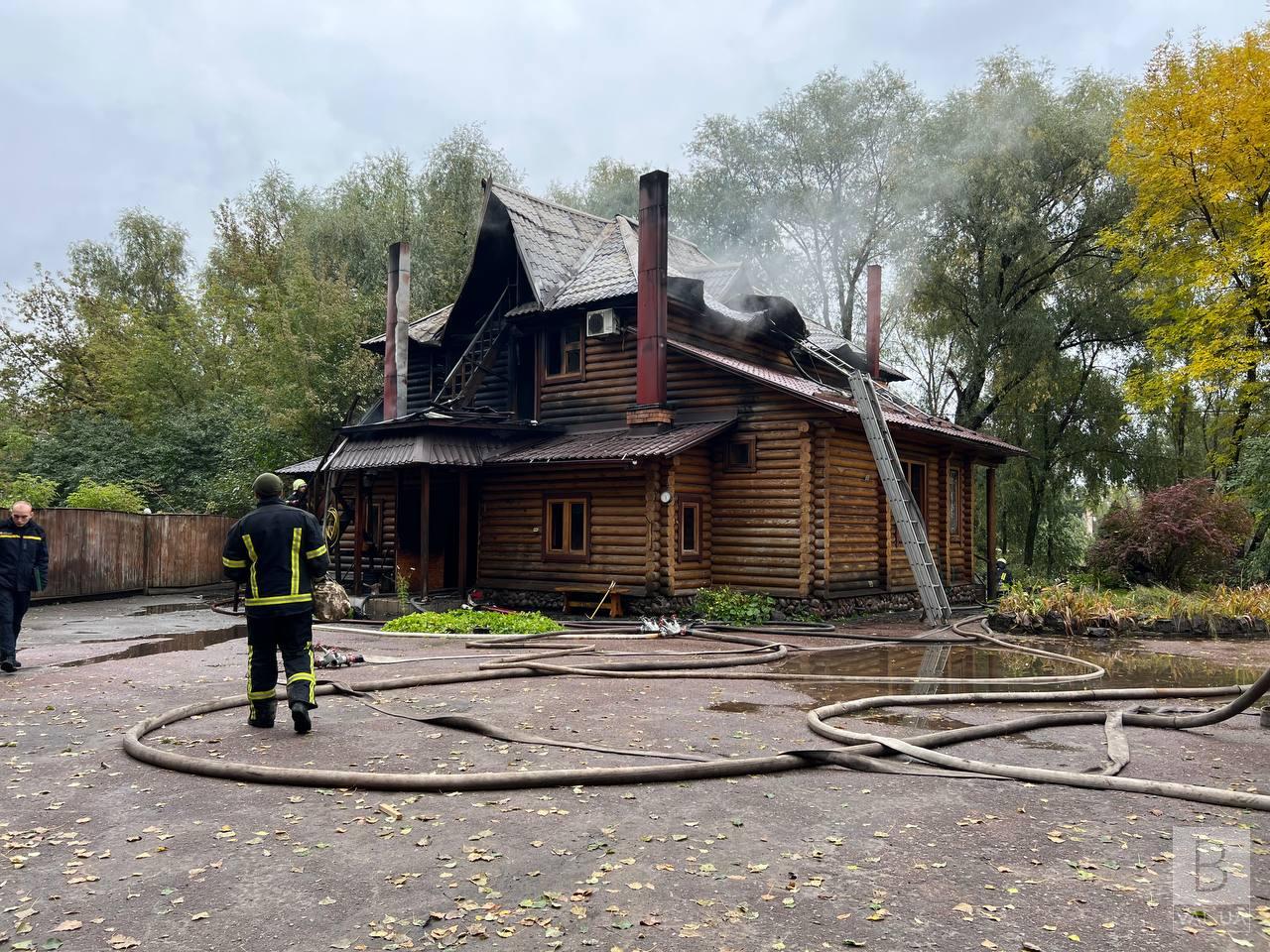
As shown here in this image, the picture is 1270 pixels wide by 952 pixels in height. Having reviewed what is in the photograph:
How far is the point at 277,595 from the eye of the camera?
691 cm

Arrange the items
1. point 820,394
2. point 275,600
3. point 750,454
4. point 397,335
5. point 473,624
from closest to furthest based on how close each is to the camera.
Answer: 1. point 275,600
2. point 473,624
3. point 750,454
4. point 820,394
5. point 397,335

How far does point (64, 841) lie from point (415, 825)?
1.82 metres

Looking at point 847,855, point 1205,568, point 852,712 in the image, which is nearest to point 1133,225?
point 1205,568

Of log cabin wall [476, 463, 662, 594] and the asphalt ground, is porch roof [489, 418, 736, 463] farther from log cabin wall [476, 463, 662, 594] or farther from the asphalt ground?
the asphalt ground

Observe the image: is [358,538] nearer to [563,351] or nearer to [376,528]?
[376,528]

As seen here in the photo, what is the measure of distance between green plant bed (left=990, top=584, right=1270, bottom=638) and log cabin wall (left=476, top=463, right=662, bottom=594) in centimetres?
662

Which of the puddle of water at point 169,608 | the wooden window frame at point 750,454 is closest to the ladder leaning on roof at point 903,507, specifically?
the wooden window frame at point 750,454

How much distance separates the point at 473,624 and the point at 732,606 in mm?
4825

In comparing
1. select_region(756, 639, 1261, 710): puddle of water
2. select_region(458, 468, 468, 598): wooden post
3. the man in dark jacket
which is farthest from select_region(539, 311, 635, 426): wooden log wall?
the man in dark jacket

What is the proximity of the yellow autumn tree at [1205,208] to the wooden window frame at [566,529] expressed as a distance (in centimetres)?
1627

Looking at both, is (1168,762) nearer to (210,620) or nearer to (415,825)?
(415,825)

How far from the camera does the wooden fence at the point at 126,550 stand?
19.9 m

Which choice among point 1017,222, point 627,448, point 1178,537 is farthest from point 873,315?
point 627,448

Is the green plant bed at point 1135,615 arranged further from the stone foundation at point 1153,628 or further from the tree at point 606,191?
the tree at point 606,191
